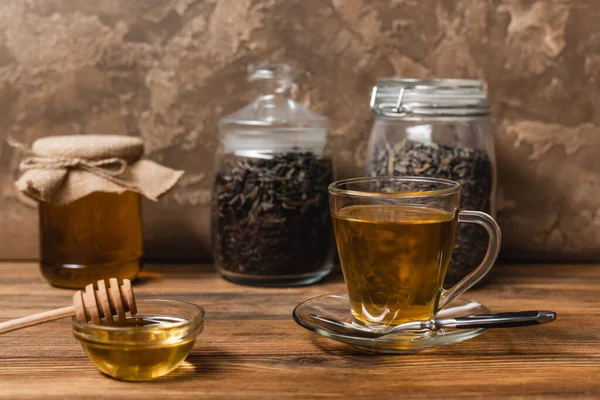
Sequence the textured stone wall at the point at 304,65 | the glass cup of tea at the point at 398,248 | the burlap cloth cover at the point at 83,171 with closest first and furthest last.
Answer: the glass cup of tea at the point at 398,248
the burlap cloth cover at the point at 83,171
the textured stone wall at the point at 304,65

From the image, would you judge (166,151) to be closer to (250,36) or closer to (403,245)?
(250,36)

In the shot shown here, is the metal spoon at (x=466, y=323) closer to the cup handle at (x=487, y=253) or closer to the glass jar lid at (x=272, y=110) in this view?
the cup handle at (x=487, y=253)

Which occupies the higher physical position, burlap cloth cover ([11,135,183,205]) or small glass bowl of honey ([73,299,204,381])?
burlap cloth cover ([11,135,183,205])

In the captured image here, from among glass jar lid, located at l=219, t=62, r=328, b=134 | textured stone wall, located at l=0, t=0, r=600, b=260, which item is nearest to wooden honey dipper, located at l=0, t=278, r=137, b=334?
glass jar lid, located at l=219, t=62, r=328, b=134

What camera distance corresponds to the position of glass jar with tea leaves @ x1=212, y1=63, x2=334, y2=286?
111 centimetres

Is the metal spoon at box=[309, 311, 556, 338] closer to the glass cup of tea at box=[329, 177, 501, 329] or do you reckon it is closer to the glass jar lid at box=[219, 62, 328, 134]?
the glass cup of tea at box=[329, 177, 501, 329]

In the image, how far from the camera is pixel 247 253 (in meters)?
1.13

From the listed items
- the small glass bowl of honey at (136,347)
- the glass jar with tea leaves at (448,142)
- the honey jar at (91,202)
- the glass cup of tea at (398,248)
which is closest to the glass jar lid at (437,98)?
the glass jar with tea leaves at (448,142)

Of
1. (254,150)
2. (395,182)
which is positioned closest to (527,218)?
(395,182)

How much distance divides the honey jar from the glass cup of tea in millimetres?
368

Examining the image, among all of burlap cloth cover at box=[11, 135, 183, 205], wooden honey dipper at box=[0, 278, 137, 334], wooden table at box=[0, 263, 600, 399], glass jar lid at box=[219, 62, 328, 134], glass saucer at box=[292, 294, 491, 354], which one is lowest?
wooden table at box=[0, 263, 600, 399]

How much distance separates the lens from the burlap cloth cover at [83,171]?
1.05m

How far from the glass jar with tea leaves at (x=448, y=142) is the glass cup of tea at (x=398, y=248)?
204 mm

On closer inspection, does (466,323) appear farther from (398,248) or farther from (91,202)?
(91,202)
